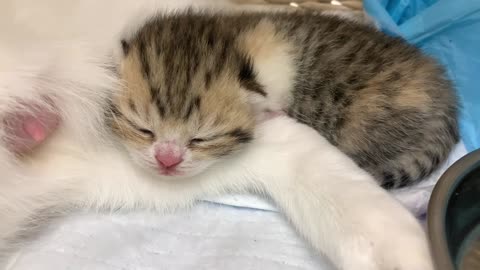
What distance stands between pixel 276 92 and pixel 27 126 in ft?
1.14

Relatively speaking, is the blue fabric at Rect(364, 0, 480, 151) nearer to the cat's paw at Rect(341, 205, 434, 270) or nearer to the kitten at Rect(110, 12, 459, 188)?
the kitten at Rect(110, 12, 459, 188)

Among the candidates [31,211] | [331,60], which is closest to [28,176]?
[31,211]

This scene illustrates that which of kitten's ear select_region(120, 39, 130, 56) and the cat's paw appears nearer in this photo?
the cat's paw

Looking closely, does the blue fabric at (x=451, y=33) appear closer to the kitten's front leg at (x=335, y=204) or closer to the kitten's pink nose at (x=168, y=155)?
the kitten's front leg at (x=335, y=204)

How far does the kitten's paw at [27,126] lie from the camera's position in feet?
2.47

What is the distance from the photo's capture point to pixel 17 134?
760mm

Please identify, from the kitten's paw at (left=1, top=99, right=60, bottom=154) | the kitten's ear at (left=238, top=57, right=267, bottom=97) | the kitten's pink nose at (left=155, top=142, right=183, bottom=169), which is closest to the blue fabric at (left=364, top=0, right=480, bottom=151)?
the kitten's ear at (left=238, top=57, right=267, bottom=97)

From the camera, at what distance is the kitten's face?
2.57 feet

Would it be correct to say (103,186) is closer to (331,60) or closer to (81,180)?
(81,180)

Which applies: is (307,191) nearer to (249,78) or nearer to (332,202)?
(332,202)

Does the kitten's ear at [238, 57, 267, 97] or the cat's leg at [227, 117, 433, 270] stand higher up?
the kitten's ear at [238, 57, 267, 97]

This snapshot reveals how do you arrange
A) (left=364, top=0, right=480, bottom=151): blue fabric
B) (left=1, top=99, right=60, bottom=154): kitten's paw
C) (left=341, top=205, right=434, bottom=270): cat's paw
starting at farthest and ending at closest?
(left=364, top=0, right=480, bottom=151): blue fabric
(left=1, top=99, right=60, bottom=154): kitten's paw
(left=341, top=205, right=434, bottom=270): cat's paw

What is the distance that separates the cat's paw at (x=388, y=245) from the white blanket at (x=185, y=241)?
108 mm

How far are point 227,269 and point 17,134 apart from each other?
0.33 meters
